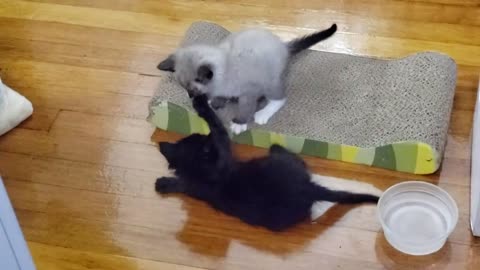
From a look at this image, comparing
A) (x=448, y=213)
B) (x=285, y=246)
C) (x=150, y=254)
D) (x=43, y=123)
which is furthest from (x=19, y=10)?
(x=448, y=213)

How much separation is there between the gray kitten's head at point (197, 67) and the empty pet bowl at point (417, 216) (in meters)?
0.53

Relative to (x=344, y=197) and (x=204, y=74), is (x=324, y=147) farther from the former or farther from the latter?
(x=204, y=74)

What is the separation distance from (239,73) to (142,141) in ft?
1.10

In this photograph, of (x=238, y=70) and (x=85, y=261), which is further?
(x=238, y=70)

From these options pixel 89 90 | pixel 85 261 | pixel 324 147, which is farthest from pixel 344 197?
pixel 89 90

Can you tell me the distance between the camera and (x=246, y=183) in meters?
1.77

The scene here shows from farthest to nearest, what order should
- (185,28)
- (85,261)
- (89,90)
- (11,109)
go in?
(185,28)
(89,90)
(11,109)
(85,261)

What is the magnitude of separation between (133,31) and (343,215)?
3.27 ft

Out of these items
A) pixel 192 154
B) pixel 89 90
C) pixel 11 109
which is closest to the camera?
pixel 192 154

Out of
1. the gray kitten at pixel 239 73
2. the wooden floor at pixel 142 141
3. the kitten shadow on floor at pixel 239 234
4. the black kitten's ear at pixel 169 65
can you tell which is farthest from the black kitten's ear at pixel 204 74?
the kitten shadow on floor at pixel 239 234

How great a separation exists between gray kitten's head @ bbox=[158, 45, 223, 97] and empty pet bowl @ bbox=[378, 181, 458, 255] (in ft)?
1.73

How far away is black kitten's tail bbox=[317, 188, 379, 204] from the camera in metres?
1.80

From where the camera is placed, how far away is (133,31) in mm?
2438

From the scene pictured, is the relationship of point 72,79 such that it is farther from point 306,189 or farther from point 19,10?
point 306,189
